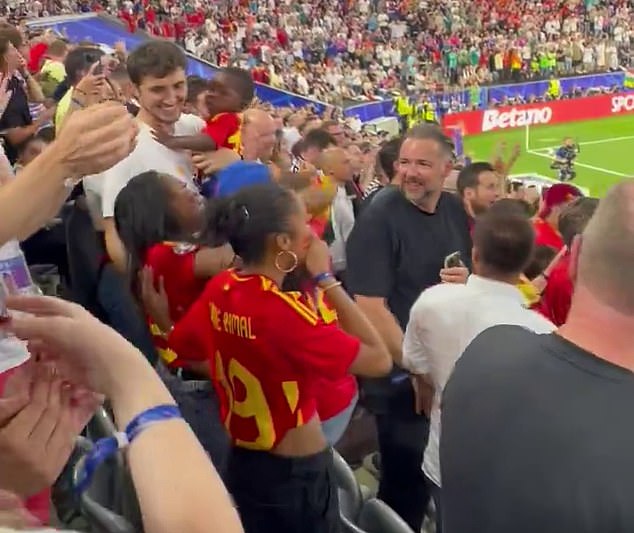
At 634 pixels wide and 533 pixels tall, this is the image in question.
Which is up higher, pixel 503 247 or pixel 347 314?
pixel 503 247

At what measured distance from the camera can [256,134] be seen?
4.43 metres

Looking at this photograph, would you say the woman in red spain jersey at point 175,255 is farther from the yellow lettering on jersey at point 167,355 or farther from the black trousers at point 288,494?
the black trousers at point 288,494

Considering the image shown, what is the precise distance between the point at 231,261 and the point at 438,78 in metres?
20.2

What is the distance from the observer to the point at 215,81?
521 centimetres

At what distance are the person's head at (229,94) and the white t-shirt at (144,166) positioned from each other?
3.28 feet

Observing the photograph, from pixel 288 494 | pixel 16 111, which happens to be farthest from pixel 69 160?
pixel 16 111

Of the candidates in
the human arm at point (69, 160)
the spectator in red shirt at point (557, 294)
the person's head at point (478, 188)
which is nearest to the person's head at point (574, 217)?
the spectator in red shirt at point (557, 294)

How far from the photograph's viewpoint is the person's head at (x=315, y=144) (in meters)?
6.09

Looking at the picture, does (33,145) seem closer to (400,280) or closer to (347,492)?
(400,280)

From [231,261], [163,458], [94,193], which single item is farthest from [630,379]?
[94,193]

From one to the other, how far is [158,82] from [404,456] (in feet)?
5.87

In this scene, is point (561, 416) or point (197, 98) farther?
point (197, 98)

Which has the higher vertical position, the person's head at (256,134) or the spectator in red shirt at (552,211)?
the person's head at (256,134)

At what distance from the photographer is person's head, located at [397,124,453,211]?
3.70 metres
